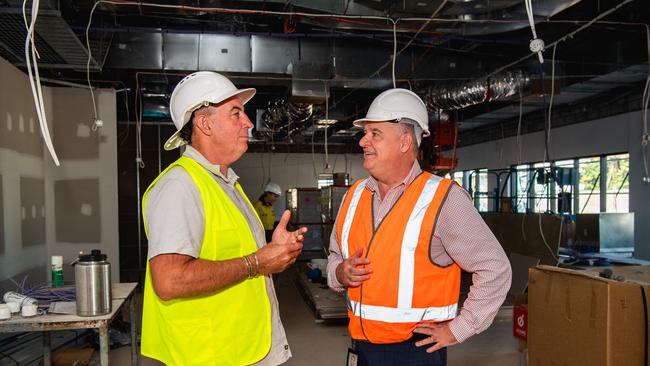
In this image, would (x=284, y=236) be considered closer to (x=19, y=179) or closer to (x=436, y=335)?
(x=436, y=335)

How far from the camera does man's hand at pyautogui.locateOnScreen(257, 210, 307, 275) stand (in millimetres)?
1401

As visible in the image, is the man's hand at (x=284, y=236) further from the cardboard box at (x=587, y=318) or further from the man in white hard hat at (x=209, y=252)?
the cardboard box at (x=587, y=318)

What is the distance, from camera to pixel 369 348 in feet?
5.57

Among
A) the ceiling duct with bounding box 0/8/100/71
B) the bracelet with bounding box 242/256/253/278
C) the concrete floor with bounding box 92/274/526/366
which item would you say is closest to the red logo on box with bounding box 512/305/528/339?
the concrete floor with bounding box 92/274/526/366

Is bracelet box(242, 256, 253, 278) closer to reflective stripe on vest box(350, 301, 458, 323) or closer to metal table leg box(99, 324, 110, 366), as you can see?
reflective stripe on vest box(350, 301, 458, 323)

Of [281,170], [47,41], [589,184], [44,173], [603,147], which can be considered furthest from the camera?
[281,170]

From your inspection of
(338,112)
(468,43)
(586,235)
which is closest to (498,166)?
(586,235)

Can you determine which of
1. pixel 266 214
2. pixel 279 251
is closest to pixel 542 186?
pixel 266 214

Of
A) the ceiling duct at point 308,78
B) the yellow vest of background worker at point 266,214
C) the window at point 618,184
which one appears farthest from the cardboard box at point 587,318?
the window at point 618,184

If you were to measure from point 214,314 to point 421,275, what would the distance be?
0.73 m

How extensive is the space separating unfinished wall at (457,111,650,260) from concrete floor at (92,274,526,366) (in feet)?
9.33

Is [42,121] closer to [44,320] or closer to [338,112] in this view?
[44,320]

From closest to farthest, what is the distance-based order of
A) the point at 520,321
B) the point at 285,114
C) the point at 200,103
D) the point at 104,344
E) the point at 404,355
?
1. the point at 200,103
2. the point at 404,355
3. the point at 104,344
4. the point at 520,321
5. the point at 285,114

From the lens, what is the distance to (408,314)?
1626 millimetres
